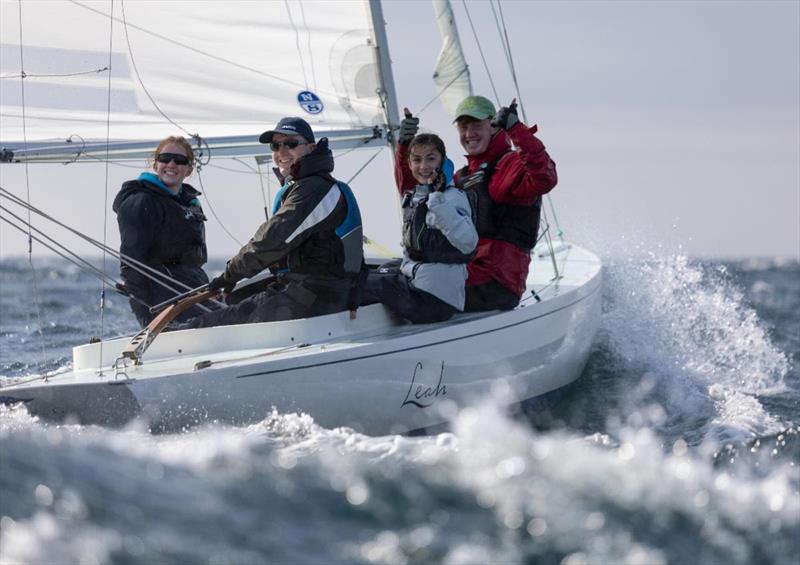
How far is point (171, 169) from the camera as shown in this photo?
543 cm

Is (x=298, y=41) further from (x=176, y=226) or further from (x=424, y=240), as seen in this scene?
(x=424, y=240)

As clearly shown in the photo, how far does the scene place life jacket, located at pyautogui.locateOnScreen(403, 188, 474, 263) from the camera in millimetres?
5035

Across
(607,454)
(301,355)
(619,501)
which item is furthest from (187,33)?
(619,501)

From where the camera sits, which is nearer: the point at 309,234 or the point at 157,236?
the point at 309,234

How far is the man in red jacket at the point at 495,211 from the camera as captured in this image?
5.38m

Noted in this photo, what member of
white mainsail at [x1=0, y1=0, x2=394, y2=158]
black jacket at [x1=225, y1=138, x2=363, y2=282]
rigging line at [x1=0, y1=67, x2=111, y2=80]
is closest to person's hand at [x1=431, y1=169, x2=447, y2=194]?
black jacket at [x1=225, y1=138, x2=363, y2=282]

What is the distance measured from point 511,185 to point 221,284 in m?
1.39

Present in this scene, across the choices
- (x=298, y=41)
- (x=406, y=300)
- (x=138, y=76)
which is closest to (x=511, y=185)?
(x=406, y=300)

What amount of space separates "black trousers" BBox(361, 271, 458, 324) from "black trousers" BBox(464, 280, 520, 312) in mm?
211

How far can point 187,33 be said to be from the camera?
6355mm

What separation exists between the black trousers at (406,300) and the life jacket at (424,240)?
0.15m

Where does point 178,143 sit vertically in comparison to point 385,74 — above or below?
below

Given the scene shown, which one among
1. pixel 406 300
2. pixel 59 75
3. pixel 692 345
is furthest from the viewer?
pixel 692 345

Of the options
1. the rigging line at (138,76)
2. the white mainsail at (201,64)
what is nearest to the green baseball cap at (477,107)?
the white mainsail at (201,64)
